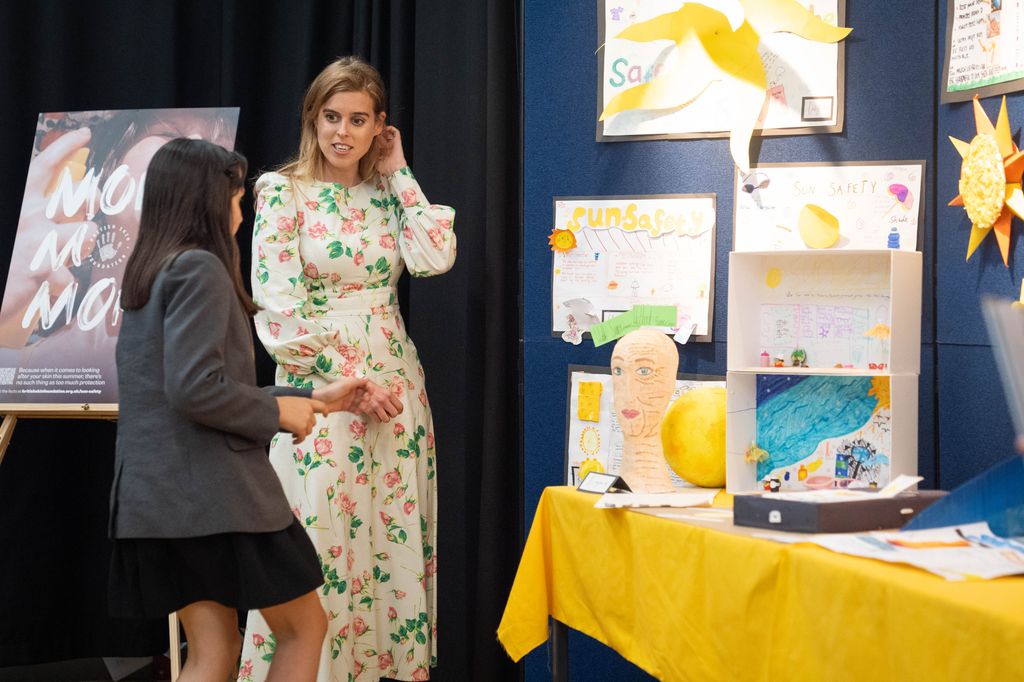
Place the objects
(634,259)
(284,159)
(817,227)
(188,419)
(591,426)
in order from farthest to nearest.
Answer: (284,159)
(591,426)
(634,259)
(817,227)
(188,419)

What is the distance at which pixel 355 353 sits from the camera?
2.96m

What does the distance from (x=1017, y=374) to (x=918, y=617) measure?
13.2 inches

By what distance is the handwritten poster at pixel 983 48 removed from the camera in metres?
2.29

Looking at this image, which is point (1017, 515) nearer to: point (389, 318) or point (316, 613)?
point (316, 613)

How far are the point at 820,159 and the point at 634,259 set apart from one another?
54cm

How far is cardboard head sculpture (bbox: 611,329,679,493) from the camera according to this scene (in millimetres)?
2311

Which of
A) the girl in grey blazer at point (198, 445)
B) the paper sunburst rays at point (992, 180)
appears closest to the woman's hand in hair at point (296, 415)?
the girl in grey blazer at point (198, 445)

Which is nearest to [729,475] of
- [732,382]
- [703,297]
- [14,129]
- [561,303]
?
[732,382]

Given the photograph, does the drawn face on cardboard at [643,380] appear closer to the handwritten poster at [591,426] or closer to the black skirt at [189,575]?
the handwritten poster at [591,426]

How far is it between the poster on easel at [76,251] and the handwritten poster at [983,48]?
2.07 m

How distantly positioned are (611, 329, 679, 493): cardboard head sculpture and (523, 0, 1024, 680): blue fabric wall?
560 millimetres

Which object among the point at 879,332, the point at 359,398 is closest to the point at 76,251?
the point at 359,398

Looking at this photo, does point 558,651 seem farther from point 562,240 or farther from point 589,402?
point 562,240

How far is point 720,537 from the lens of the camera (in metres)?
1.86
